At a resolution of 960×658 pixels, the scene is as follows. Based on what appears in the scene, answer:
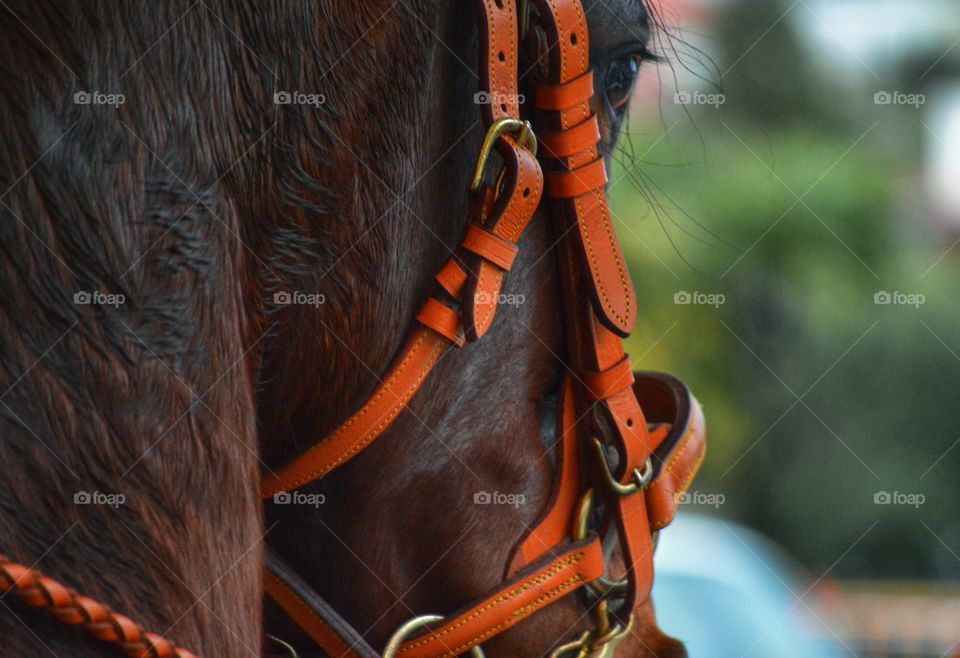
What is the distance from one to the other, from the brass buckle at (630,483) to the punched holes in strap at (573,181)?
374 millimetres

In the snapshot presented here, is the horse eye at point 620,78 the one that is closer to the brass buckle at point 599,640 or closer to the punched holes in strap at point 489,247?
the punched holes in strap at point 489,247

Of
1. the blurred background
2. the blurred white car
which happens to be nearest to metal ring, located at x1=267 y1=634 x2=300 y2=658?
the blurred white car

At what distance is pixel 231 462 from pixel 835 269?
10.3 meters

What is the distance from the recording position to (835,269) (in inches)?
423

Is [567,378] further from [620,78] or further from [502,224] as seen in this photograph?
[620,78]

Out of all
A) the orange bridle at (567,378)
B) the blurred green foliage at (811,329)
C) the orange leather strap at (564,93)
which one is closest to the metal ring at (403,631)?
the orange bridle at (567,378)

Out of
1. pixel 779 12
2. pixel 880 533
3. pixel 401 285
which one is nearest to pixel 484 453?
pixel 401 285

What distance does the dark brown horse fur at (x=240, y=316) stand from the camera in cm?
109

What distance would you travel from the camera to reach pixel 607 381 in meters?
1.68

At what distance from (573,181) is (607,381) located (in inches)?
12.2

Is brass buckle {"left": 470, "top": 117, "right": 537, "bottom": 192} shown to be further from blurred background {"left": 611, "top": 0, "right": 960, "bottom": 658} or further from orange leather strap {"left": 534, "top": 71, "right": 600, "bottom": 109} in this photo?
blurred background {"left": 611, "top": 0, "right": 960, "bottom": 658}

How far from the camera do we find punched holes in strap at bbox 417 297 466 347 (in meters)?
1.49

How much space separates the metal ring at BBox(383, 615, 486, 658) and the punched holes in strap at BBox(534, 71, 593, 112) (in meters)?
0.75

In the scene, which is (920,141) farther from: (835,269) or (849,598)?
(849,598)
